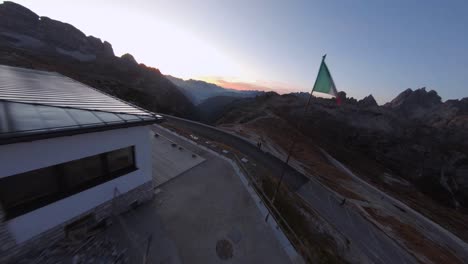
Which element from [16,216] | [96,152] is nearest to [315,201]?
[96,152]

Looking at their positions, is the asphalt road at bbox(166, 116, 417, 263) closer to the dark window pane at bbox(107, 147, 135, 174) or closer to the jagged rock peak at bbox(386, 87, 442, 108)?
the dark window pane at bbox(107, 147, 135, 174)

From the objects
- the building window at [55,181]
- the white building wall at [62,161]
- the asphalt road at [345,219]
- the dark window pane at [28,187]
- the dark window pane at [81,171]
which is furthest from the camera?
the asphalt road at [345,219]

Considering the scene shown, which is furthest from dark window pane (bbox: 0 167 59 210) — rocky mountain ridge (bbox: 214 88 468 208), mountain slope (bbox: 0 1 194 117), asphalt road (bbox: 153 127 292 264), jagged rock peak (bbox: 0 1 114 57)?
jagged rock peak (bbox: 0 1 114 57)

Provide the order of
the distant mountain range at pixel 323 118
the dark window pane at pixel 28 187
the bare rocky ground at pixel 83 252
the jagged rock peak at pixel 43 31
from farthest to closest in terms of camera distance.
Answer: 1. the jagged rock peak at pixel 43 31
2. the distant mountain range at pixel 323 118
3. the bare rocky ground at pixel 83 252
4. the dark window pane at pixel 28 187

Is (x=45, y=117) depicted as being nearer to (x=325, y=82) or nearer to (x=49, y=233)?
(x=49, y=233)

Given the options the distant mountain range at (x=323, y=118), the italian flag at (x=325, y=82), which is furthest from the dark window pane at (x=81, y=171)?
the distant mountain range at (x=323, y=118)

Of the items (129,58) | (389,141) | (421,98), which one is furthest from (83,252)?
(421,98)

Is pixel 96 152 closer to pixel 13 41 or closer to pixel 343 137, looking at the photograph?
pixel 343 137

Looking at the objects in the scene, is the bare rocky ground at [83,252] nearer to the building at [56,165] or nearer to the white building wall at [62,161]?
the building at [56,165]
